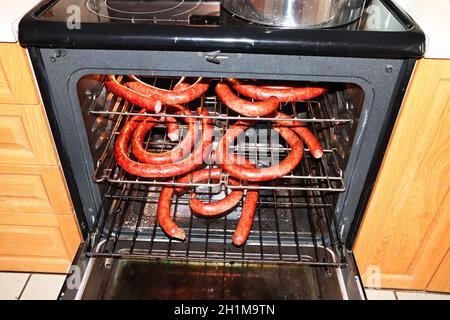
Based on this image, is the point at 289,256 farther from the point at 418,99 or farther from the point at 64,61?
the point at 64,61

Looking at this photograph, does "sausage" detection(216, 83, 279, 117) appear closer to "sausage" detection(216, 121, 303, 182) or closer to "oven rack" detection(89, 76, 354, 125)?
"oven rack" detection(89, 76, 354, 125)

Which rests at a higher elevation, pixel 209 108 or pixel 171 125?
pixel 209 108

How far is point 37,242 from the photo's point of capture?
132 centimetres

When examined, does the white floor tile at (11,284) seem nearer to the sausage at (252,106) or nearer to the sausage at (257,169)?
the sausage at (257,169)

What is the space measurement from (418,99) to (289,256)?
565 mm

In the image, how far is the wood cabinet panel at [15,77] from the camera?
874mm

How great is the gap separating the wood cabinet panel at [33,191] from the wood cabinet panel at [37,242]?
0.04m

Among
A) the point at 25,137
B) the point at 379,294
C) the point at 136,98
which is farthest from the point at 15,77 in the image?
the point at 379,294

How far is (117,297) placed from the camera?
103 cm

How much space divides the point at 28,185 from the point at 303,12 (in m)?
0.91

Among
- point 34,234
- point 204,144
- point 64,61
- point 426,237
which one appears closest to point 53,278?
point 34,234

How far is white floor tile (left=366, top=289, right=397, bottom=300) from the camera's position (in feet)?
4.77

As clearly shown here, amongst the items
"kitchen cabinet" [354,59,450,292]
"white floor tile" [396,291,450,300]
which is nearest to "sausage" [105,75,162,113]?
A: "kitchen cabinet" [354,59,450,292]

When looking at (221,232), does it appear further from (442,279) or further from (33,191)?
(442,279)
